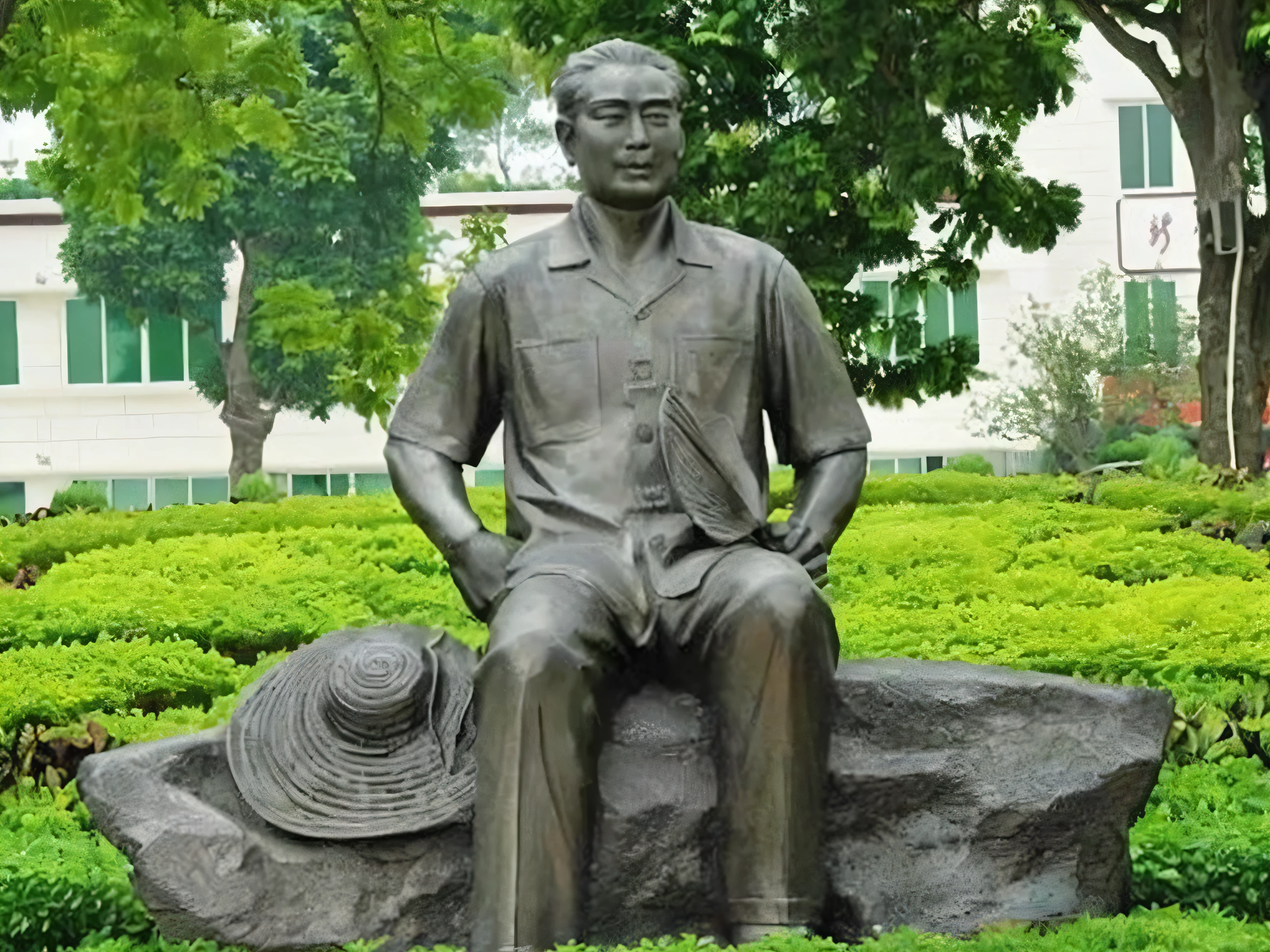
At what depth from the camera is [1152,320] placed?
21.6 meters

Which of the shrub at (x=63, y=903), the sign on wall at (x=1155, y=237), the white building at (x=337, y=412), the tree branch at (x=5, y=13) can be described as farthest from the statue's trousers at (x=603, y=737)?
the sign on wall at (x=1155, y=237)

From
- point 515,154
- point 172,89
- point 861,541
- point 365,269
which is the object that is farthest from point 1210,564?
point 515,154

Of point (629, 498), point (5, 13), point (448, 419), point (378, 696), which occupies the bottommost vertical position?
point (378, 696)

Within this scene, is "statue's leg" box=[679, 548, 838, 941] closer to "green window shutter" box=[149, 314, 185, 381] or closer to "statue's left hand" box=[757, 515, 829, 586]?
"statue's left hand" box=[757, 515, 829, 586]

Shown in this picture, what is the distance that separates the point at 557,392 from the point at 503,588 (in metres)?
0.42

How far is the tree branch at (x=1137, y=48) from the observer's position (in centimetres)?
1341

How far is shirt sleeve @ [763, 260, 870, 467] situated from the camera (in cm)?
422

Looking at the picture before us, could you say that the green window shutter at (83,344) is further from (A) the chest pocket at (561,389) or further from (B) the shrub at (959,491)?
(A) the chest pocket at (561,389)

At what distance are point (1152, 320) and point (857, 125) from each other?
1066 centimetres

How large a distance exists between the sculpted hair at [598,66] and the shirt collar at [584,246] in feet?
0.69

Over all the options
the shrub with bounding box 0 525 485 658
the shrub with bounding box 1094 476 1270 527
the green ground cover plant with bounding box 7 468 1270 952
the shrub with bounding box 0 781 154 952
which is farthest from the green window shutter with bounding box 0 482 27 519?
the shrub with bounding box 0 781 154 952

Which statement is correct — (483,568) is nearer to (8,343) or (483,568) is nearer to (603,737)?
(603,737)

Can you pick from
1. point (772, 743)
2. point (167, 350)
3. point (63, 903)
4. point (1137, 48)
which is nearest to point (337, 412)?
point (167, 350)

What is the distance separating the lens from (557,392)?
13.6 ft
